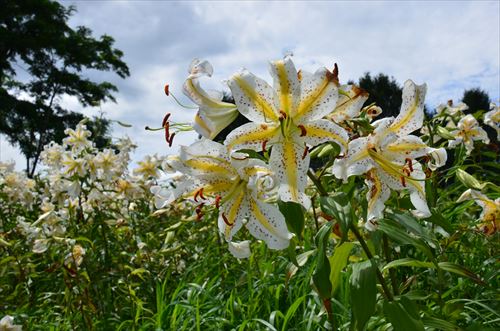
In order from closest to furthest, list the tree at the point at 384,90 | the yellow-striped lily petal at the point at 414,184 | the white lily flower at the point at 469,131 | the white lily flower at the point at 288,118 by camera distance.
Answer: the white lily flower at the point at 288,118, the yellow-striped lily petal at the point at 414,184, the white lily flower at the point at 469,131, the tree at the point at 384,90

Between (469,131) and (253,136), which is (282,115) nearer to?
(253,136)

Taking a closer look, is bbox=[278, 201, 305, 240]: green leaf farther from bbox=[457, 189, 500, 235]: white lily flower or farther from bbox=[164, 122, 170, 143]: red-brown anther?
bbox=[457, 189, 500, 235]: white lily flower

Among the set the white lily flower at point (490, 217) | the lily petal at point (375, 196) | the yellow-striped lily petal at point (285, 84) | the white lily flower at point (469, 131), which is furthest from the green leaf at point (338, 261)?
the white lily flower at point (469, 131)

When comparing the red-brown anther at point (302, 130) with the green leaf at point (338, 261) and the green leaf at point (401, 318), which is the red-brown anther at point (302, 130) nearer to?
the green leaf at point (338, 261)

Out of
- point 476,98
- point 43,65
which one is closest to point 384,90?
point 476,98

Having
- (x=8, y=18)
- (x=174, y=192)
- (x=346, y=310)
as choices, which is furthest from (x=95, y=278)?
(x=8, y=18)

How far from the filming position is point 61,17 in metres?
19.0

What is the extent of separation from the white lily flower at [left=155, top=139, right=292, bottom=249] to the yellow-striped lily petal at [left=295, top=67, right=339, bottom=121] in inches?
5.7

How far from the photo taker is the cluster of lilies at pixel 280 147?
94 centimetres

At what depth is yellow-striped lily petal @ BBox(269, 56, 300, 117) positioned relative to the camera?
955 millimetres

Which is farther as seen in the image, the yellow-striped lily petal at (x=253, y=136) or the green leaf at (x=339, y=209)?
the yellow-striped lily petal at (x=253, y=136)

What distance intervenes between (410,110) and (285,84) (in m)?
0.29

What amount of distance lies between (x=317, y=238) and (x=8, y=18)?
64.9 ft

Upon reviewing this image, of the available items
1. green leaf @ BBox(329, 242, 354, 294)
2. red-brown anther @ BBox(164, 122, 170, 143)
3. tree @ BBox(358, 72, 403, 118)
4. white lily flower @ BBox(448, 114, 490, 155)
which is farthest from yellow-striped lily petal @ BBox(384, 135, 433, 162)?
tree @ BBox(358, 72, 403, 118)
